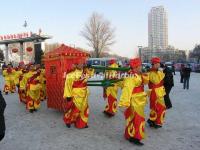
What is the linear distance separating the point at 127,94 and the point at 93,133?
1.67 m

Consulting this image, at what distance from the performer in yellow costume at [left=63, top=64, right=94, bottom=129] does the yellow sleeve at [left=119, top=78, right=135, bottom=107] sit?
1711 mm

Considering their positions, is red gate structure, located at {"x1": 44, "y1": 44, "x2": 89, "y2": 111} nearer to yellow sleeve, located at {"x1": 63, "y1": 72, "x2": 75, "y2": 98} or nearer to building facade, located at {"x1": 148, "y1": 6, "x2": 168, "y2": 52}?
yellow sleeve, located at {"x1": 63, "y1": 72, "x2": 75, "y2": 98}

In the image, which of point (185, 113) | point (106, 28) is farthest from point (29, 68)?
point (106, 28)

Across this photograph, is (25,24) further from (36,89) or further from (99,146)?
(99,146)

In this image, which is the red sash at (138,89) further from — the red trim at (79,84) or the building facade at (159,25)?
the building facade at (159,25)

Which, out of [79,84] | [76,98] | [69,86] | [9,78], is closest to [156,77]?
[79,84]

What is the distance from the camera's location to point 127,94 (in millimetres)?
7266

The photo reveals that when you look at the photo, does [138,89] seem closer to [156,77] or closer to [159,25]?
[156,77]

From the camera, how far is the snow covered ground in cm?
730

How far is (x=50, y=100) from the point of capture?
37.6ft

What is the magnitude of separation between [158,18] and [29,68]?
190579 mm

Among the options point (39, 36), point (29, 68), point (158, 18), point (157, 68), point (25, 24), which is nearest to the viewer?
point (157, 68)

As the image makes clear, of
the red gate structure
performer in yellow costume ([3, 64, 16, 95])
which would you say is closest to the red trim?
the red gate structure

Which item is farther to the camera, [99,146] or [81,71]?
[81,71]
